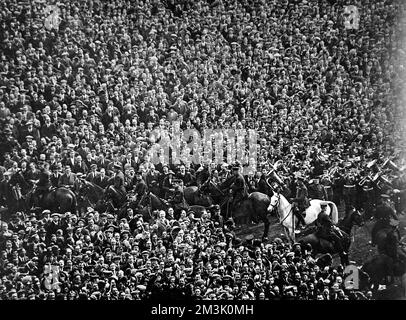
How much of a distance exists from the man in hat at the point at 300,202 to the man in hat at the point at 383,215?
1263 millimetres

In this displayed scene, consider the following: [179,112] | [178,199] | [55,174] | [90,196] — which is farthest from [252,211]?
[55,174]

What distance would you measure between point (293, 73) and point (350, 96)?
1178 mm

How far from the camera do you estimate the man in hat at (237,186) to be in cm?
1459

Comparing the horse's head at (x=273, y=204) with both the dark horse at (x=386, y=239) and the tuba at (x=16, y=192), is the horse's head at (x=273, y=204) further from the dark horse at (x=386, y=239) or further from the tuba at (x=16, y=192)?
the tuba at (x=16, y=192)

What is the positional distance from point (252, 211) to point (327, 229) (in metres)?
1.38

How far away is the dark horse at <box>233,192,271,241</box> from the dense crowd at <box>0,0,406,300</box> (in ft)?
1.05

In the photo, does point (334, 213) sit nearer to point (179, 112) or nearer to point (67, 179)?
point (179, 112)

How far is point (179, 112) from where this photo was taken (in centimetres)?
1516

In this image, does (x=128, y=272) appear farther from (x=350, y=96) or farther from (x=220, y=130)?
(x=350, y=96)

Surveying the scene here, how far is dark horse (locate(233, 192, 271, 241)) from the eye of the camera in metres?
14.4

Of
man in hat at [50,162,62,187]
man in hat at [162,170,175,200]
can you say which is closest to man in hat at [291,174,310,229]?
man in hat at [162,170,175,200]

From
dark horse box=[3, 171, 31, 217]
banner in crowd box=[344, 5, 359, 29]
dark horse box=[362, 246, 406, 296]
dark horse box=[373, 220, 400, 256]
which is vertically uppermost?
banner in crowd box=[344, 5, 359, 29]

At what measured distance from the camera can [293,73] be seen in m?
15.5

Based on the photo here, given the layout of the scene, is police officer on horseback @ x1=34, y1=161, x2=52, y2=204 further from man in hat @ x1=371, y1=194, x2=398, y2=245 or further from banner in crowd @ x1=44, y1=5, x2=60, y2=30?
man in hat @ x1=371, y1=194, x2=398, y2=245
